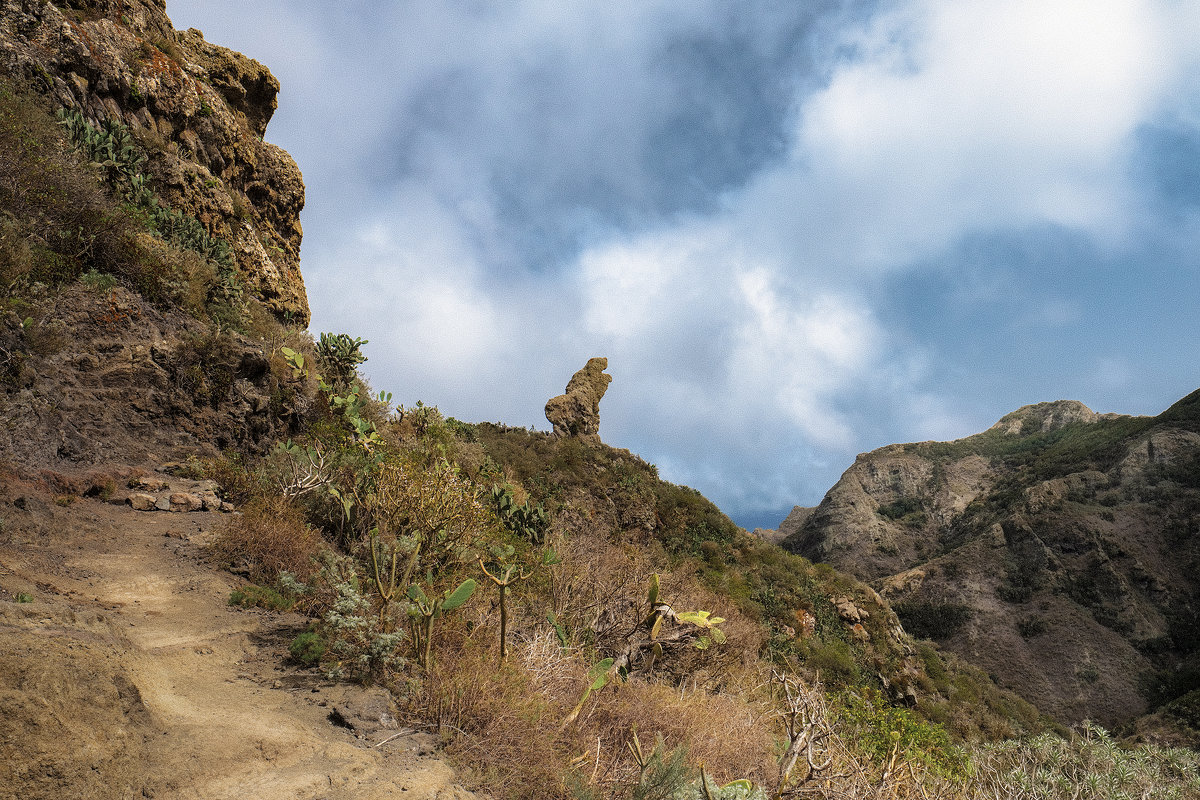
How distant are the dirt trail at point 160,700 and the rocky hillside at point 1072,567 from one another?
4300 cm

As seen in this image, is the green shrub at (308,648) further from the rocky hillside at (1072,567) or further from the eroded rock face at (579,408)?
the rocky hillside at (1072,567)

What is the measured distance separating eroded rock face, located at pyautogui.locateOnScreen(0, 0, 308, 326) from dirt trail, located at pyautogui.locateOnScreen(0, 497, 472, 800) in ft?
34.4

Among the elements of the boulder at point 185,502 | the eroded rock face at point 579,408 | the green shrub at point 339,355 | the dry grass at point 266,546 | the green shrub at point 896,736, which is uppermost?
the eroded rock face at point 579,408

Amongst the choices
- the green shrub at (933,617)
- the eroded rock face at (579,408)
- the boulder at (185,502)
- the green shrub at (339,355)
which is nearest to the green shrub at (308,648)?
the boulder at (185,502)

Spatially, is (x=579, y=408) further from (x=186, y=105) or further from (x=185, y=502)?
(x=185, y=502)

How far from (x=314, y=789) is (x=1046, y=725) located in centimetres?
3060

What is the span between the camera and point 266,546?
6.60 metres

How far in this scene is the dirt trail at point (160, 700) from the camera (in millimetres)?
2357

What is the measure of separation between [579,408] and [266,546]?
23.3 meters

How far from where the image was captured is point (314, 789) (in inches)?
114

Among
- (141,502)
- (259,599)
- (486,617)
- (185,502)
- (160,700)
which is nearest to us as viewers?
(160,700)

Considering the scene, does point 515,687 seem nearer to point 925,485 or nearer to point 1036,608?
point 1036,608

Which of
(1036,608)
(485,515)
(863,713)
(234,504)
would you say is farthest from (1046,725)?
(234,504)

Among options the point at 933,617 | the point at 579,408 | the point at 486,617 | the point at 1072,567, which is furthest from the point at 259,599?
the point at 1072,567
